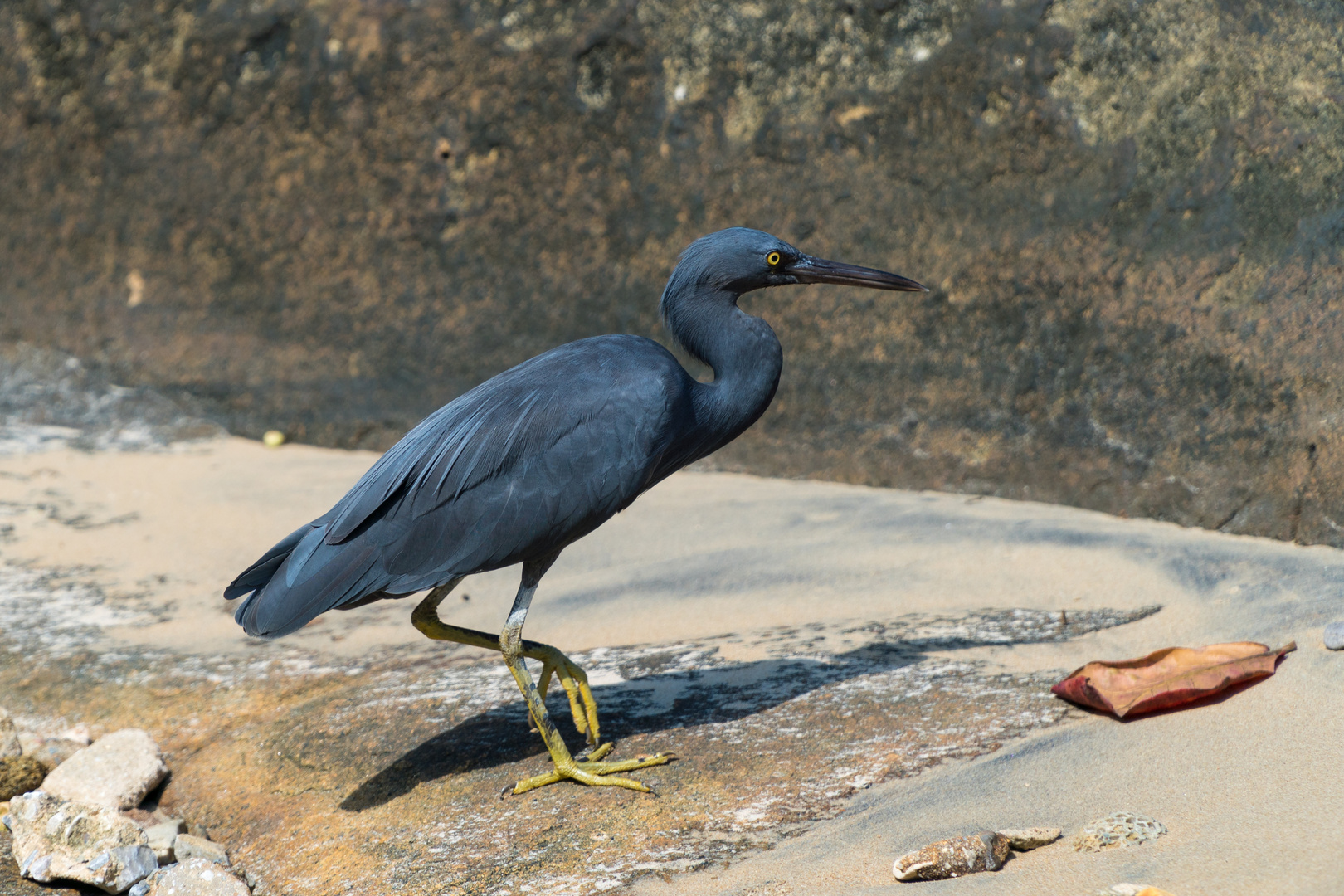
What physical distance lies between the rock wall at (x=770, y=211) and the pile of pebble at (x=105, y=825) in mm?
2870

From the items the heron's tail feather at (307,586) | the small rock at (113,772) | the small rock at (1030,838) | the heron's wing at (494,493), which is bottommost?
the small rock at (113,772)

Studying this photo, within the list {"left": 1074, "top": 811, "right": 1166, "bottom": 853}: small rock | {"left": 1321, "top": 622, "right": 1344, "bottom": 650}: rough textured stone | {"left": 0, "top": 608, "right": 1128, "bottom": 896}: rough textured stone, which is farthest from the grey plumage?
{"left": 1321, "top": 622, "right": 1344, "bottom": 650}: rough textured stone

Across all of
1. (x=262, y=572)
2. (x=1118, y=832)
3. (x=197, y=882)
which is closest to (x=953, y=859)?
(x=1118, y=832)

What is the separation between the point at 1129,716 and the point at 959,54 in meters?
2.95

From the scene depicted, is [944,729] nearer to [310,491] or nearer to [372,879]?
[372,879]

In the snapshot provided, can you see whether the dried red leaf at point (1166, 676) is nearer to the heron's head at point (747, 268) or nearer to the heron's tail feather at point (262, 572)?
the heron's head at point (747, 268)

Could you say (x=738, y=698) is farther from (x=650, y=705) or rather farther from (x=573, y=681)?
(x=573, y=681)

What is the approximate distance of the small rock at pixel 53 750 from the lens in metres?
3.45

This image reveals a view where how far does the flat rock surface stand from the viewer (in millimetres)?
2512

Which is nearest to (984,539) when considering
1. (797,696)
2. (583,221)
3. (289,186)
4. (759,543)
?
(759,543)

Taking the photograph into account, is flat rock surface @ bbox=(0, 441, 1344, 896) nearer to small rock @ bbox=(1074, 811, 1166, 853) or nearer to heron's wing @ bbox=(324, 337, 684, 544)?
small rock @ bbox=(1074, 811, 1166, 853)

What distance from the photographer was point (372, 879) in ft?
8.70

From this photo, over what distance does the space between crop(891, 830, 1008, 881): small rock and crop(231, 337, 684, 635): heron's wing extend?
3.92 ft

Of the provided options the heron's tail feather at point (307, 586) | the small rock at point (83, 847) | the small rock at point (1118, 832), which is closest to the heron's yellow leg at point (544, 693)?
the heron's tail feather at point (307, 586)
